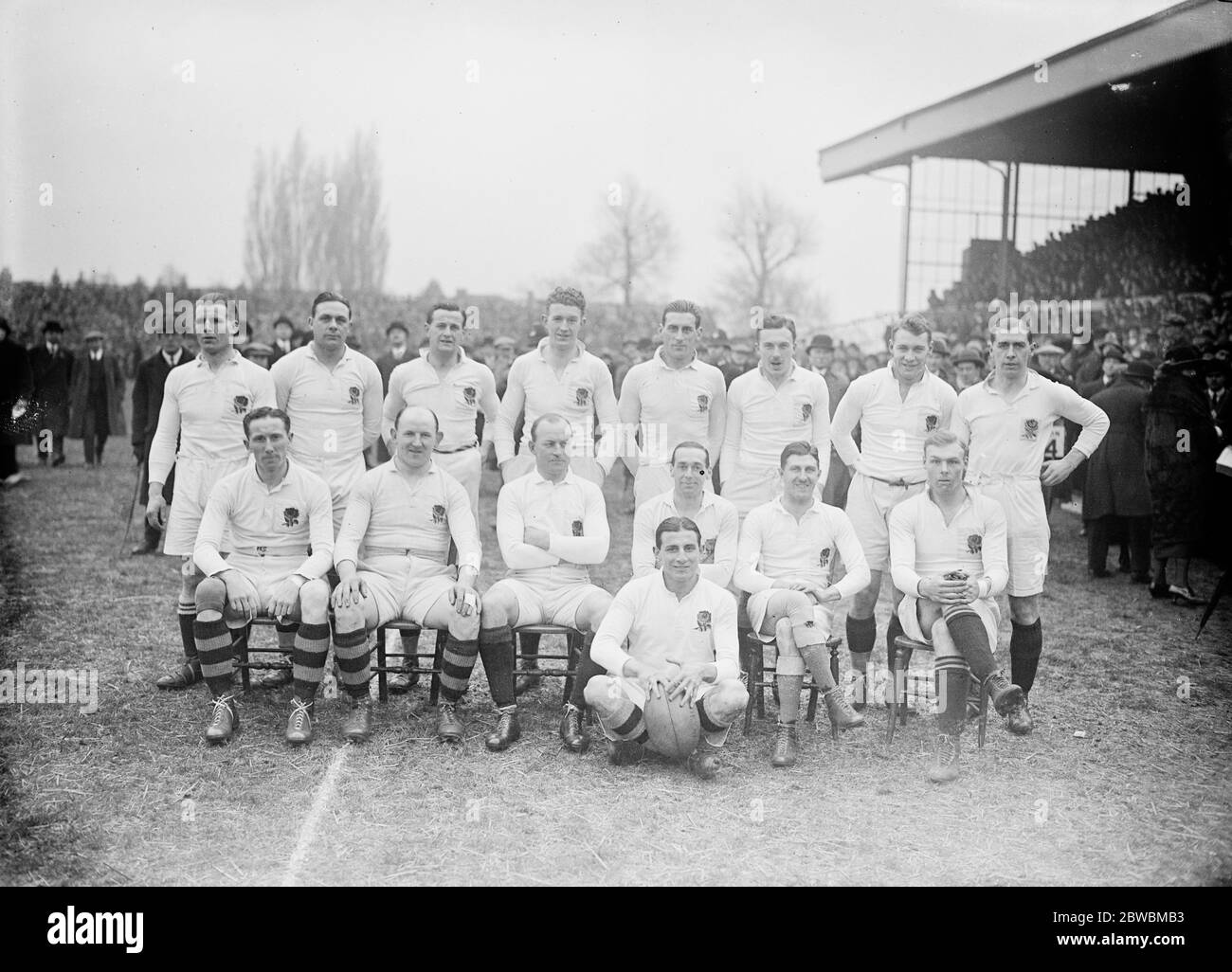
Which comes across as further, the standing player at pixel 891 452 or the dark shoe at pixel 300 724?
the standing player at pixel 891 452

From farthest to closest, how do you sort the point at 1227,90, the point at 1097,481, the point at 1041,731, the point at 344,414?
the point at 1227,90 → the point at 1097,481 → the point at 344,414 → the point at 1041,731

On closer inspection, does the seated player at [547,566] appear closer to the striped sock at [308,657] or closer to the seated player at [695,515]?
the seated player at [695,515]

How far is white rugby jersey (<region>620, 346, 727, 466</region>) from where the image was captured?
599cm

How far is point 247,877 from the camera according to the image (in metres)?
3.55

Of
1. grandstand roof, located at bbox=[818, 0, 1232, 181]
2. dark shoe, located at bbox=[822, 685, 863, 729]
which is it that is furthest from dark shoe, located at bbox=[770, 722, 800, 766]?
grandstand roof, located at bbox=[818, 0, 1232, 181]

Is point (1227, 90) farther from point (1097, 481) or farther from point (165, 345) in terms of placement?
point (165, 345)

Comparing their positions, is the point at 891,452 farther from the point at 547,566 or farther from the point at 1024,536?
the point at 547,566

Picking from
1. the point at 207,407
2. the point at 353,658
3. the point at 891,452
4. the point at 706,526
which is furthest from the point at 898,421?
the point at 207,407

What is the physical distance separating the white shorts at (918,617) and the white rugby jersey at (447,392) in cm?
252

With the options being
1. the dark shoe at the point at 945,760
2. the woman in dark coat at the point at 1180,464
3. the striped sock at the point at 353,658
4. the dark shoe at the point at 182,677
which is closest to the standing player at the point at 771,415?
the dark shoe at the point at 945,760

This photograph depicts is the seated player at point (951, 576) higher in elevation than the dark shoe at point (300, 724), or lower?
higher

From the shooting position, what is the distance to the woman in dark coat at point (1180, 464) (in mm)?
8031
